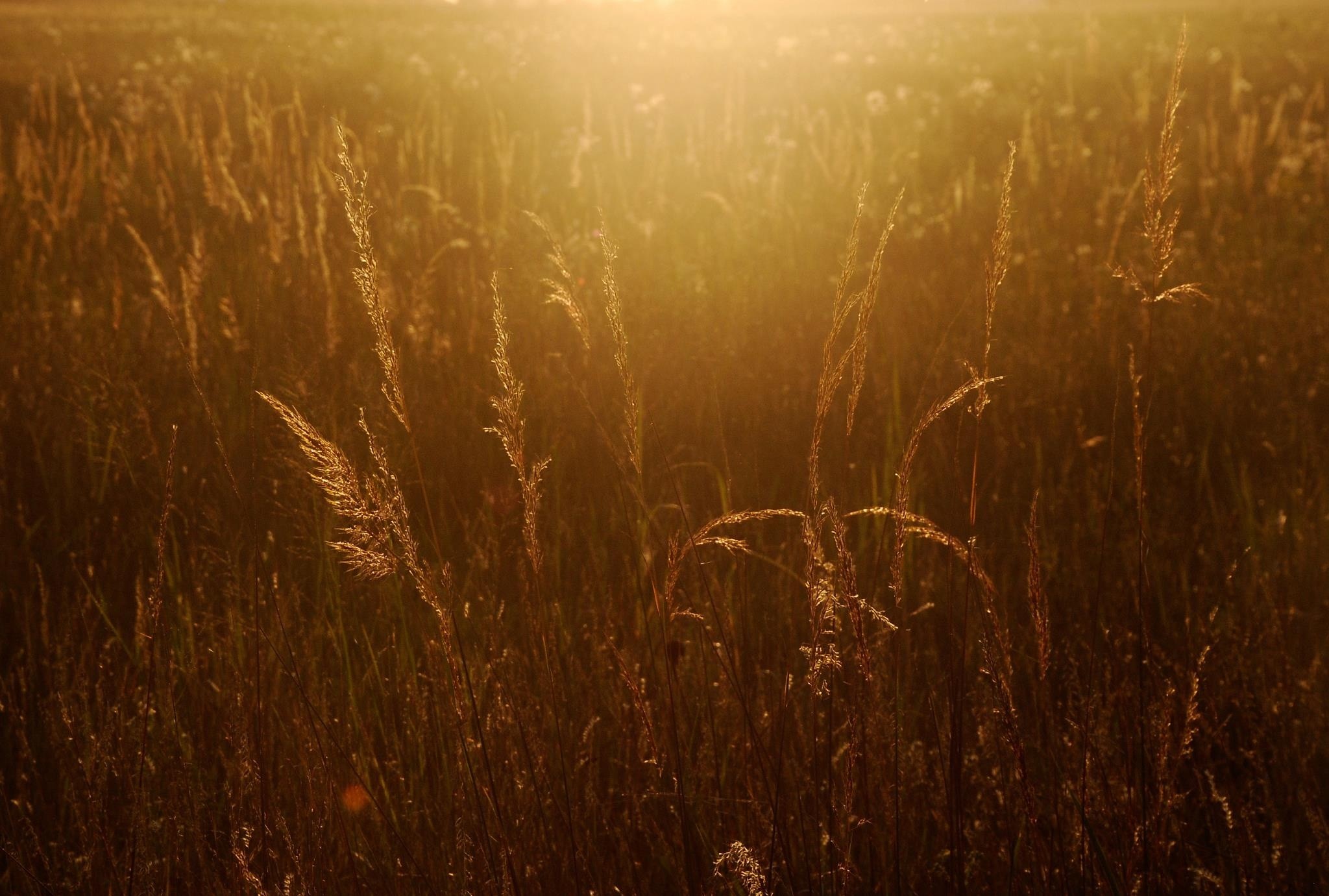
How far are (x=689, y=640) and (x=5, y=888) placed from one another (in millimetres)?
992

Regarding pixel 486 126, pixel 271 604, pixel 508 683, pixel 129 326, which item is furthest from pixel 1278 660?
pixel 486 126

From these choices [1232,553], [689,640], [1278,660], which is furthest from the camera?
[1232,553]

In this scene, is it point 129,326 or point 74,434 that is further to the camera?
point 129,326

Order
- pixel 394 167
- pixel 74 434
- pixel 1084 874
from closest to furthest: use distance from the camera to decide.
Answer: pixel 1084 874 → pixel 74 434 → pixel 394 167

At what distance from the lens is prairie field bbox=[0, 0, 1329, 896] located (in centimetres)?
130

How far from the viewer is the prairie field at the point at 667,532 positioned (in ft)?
4.25

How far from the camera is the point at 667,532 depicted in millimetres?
2268

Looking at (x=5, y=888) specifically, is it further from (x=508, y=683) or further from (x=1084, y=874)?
(x=1084, y=874)

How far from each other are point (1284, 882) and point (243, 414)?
223 centimetres

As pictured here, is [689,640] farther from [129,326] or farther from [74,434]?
[129,326]

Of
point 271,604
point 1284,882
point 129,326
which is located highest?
point 129,326

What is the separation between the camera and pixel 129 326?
304 cm

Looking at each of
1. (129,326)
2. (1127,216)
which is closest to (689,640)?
(129,326)

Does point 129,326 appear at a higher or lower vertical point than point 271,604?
higher
